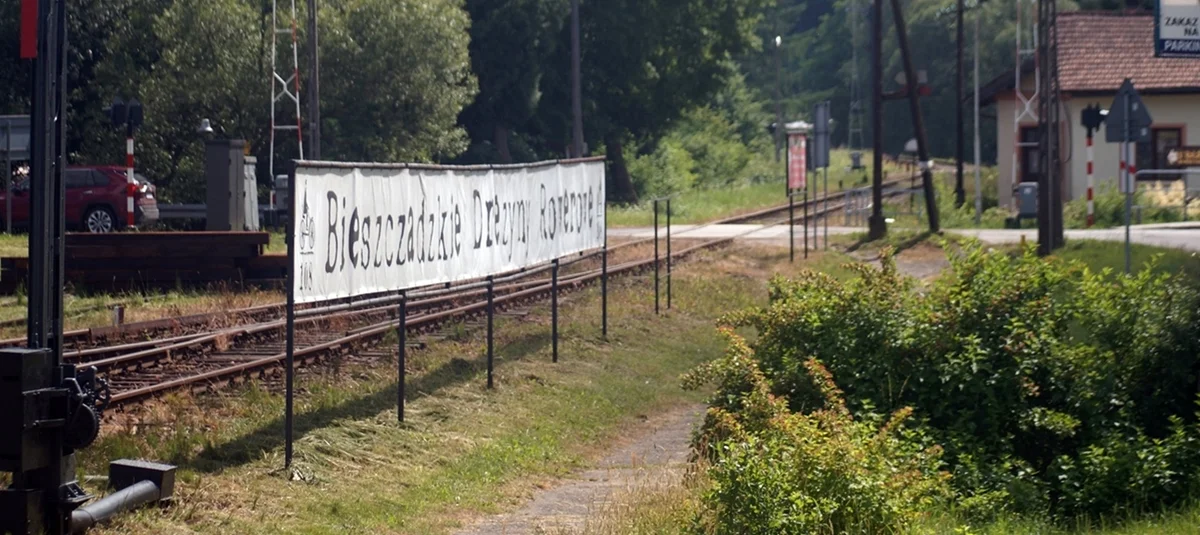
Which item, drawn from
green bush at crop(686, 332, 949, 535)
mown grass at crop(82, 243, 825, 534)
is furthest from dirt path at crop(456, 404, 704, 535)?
green bush at crop(686, 332, 949, 535)

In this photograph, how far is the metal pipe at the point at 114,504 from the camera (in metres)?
7.16

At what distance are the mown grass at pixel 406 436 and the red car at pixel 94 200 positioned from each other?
1617 centimetres

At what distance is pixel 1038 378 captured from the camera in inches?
415

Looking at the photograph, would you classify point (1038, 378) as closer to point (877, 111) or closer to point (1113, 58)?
point (877, 111)

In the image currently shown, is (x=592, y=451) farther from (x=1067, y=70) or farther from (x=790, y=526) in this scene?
(x=1067, y=70)

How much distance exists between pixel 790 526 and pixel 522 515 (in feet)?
7.81

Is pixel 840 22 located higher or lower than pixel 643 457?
higher

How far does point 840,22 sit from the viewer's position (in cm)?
11119

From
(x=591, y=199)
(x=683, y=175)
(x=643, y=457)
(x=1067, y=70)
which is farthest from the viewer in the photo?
(x=683, y=175)

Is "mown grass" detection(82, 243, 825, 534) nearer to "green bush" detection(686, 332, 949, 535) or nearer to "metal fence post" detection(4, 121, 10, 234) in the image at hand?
"green bush" detection(686, 332, 949, 535)

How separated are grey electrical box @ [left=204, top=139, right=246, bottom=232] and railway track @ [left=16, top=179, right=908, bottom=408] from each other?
8.21 metres

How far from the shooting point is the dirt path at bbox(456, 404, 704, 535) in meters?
8.91

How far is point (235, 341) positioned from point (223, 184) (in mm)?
11686

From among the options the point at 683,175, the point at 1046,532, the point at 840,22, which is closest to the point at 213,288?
the point at 1046,532
